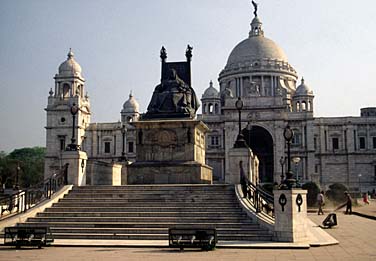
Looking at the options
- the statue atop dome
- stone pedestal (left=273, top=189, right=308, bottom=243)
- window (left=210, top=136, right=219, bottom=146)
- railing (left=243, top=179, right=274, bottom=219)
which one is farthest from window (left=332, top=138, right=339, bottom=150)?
stone pedestal (left=273, top=189, right=308, bottom=243)

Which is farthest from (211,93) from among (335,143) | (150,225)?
(150,225)

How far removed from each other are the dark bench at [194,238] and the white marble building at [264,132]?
199ft

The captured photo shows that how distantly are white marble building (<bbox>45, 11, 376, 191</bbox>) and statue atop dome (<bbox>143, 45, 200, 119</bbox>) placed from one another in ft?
156

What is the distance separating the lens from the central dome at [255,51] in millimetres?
100688

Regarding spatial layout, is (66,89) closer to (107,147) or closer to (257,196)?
(107,147)

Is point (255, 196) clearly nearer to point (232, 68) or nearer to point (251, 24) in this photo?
point (232, 68)

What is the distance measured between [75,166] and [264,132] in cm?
6197

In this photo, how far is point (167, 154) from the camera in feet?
87.6

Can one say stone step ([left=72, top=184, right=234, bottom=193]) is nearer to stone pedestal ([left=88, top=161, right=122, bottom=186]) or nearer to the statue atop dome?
stone pedestal ([left=88, top=161, right=122, bottom=186])

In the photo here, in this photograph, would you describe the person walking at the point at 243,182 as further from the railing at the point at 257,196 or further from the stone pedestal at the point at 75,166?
the stone pedestal at the point at 75,166

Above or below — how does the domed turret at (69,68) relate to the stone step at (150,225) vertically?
above

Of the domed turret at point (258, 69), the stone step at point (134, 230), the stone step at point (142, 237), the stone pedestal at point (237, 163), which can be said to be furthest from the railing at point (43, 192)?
the domed turret at point (258, 69)

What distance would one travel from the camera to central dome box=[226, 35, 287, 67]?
10069 cm

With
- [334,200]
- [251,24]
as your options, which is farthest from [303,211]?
[251,24]
